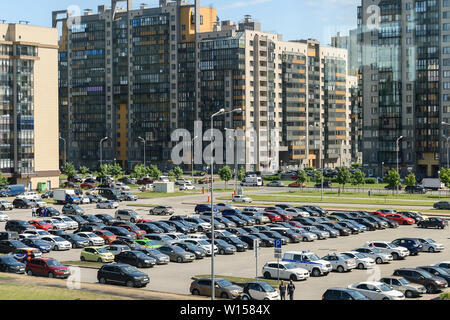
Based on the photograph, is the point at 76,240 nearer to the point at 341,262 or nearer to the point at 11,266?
the point at 11,266

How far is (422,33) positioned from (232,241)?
4854 inches

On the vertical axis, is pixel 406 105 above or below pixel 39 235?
above

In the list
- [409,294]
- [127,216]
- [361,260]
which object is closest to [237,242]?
[361,260]

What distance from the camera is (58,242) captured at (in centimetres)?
6159

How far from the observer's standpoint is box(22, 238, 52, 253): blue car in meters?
59.7

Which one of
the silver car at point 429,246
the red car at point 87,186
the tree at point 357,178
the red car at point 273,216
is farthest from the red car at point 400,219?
the red car at point 87,186

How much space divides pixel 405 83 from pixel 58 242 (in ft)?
422

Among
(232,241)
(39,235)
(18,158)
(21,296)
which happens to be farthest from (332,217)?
(18,158)

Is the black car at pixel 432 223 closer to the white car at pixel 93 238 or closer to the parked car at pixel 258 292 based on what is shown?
the white car at pixel 93 238

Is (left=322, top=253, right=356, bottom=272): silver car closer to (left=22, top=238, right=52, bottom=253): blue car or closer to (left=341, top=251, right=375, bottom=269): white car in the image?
(left=341, top=251, right=375, bottom=269): white car

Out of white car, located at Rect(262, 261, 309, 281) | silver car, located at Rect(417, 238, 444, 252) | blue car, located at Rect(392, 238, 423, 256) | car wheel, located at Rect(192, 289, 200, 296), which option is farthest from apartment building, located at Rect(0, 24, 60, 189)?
car wheel, located at Rect(192, 289, 200, 296)

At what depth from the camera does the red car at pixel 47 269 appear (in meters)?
47.8

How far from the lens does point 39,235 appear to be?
63906 mm
